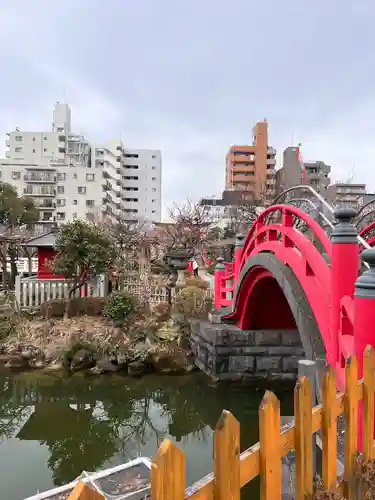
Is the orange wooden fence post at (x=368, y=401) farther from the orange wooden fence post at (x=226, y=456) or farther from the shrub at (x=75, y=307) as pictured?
the shrub at (x=75, y=307)

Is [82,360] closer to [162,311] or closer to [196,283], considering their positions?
[162,311]

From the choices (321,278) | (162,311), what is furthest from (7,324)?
(321,278)

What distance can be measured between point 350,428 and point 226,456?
44.5 inches

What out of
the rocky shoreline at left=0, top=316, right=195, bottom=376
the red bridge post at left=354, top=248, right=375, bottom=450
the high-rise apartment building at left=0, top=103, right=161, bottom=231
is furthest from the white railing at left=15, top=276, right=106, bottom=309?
the high-rise apartment building at left=0, top=103, right=161, bottom=231

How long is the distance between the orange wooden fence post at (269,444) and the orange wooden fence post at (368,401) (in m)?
0.87

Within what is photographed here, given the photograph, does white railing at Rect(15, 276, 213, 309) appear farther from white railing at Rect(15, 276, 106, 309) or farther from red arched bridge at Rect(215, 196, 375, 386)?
red arched bridge at Rect(215, 196, 375, 386)

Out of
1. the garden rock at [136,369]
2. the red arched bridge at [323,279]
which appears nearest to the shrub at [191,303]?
the garden rock at [136,369]

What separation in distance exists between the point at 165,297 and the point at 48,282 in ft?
12.4

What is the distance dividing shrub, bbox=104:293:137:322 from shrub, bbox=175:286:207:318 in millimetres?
1300

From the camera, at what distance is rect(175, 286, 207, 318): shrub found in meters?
10.7

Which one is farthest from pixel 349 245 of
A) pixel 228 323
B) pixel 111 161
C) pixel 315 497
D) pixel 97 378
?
pixel 111 161

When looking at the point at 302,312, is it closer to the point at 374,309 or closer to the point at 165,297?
the point at 374,309

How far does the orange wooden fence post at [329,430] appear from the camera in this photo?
6.29 ft

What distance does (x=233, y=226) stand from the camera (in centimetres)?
2502
